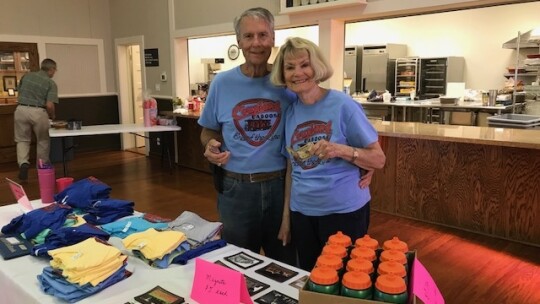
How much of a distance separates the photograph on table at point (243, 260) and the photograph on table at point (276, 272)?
0.17ft

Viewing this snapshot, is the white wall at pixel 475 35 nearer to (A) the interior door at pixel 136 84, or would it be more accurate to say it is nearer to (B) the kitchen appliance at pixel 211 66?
(B) the kitchen appliance at pixel 211 66

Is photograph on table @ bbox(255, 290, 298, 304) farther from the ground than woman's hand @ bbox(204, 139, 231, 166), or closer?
closer

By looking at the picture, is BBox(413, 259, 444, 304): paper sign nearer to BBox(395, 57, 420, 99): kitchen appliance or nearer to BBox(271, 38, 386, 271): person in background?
BBox(271, 38, 386, 271): person in background

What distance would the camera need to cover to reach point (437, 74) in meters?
9.30

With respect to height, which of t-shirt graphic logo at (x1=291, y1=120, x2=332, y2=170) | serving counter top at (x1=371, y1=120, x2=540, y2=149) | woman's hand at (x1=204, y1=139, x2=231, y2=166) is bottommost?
serving counter top at (x1=371, y1=120, x2=540, y2=149)

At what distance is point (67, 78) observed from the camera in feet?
25.7

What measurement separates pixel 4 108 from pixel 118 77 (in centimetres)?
201

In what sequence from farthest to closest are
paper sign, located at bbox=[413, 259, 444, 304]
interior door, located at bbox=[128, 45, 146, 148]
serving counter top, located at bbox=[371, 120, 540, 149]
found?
interior door, located at bbox=[128, 45, 146, 148], serving counter top, located at bbox=[371, 120, 540, 149], paper sign, located at bbox=[413, 259, 444, 304]

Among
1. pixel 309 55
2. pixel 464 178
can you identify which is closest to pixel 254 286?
pixel 309 55

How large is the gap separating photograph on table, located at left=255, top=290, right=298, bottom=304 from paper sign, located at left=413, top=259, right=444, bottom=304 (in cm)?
40

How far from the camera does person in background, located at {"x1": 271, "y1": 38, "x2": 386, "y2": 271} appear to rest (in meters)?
1.61

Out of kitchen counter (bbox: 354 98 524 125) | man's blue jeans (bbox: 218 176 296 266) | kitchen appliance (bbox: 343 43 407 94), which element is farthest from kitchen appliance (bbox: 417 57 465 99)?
man's blue jeans (bbox: 218 176 296 266)

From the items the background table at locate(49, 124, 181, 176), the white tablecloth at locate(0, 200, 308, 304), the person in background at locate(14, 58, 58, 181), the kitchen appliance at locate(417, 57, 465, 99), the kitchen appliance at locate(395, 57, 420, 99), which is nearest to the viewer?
the white tablecloth at locate(0, 200, 308, 304)

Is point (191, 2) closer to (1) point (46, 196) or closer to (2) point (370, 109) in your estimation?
(2) point (370, 109)
